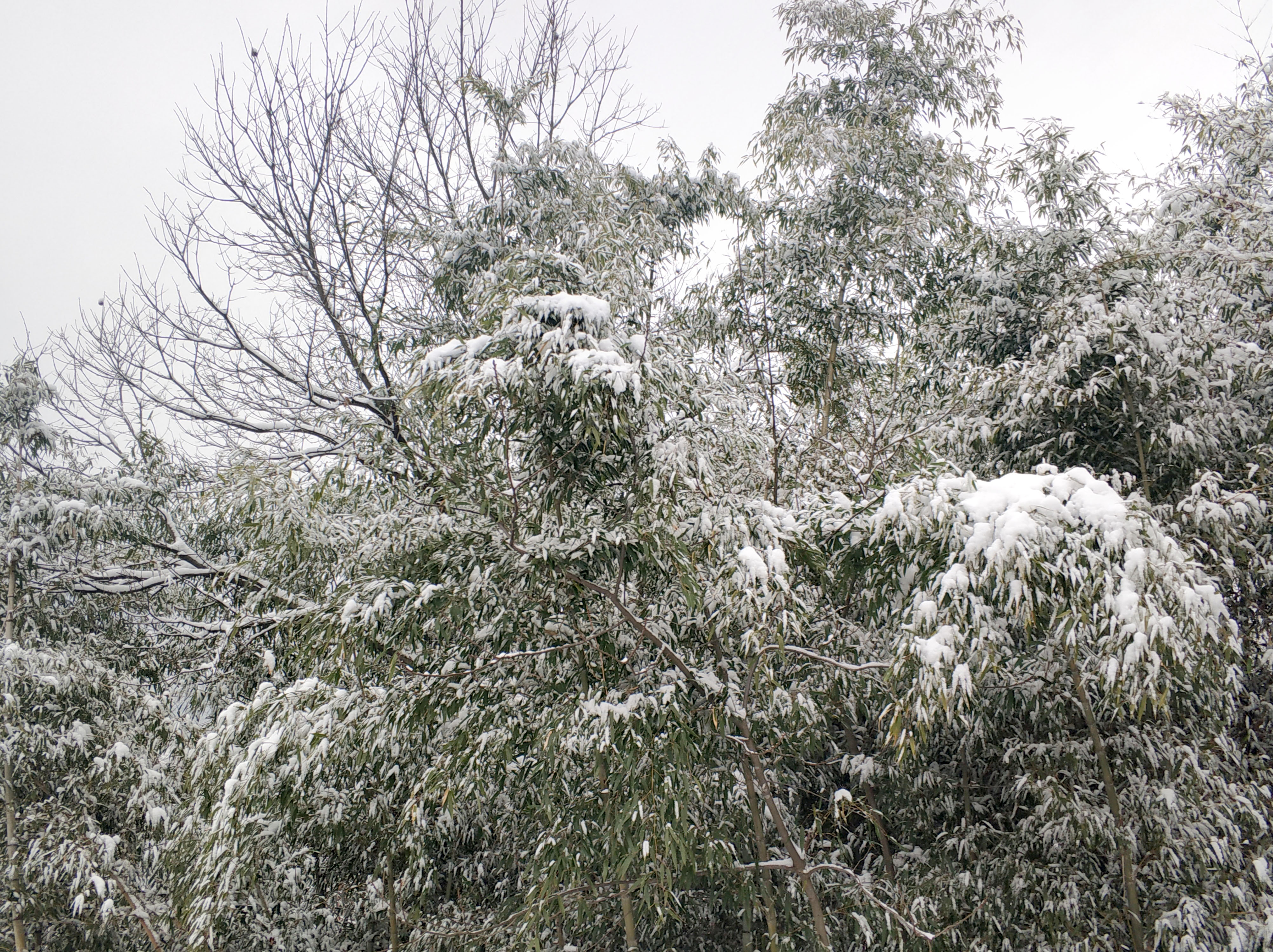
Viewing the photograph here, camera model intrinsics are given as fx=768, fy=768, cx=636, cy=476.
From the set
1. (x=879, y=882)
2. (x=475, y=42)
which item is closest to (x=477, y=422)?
(x=879, y=882)

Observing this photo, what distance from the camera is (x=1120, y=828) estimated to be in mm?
2586

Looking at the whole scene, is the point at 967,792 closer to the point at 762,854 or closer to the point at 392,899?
the point at 762,854

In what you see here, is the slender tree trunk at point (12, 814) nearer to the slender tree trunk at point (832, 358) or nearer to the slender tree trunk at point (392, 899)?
the slender tree trunk at point (392, 899)

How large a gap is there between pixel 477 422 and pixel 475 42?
4.15 metres

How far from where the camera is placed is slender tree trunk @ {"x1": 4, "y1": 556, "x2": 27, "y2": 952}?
3.80 meters

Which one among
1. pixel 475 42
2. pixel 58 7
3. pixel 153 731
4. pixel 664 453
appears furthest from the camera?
pixel 58 7

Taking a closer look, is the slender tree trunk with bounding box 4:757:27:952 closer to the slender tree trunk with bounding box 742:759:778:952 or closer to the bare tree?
the bare tree

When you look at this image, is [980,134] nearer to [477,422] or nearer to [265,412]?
[477,422]

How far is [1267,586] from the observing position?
281 cm

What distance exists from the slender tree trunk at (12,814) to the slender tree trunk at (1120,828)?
187 inches

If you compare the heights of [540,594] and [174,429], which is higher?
[174,429]

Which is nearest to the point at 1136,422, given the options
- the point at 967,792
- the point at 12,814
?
the point at 967,792

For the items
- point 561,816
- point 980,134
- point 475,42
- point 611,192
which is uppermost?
point 475,42

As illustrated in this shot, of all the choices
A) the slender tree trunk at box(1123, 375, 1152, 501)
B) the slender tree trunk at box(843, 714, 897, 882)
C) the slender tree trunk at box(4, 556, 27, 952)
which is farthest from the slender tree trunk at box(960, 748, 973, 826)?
the slender tree trunk at box(4, 556, 27, 952)
